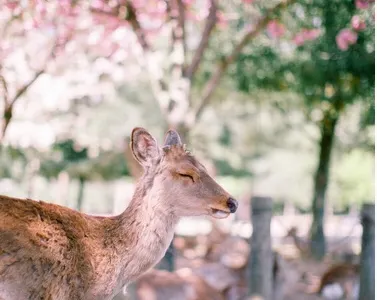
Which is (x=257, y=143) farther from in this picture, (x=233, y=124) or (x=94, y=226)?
(x=94, y=226)

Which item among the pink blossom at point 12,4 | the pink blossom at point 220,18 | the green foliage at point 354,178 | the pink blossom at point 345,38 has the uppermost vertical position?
the green foliage at point 354,178

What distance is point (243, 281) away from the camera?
566 cm

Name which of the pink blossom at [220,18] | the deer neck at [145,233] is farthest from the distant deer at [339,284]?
the deer neck at [145,233]

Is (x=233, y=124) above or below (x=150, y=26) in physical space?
above

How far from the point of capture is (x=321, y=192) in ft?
33.9

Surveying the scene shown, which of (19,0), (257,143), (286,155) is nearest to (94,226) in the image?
(19,0)

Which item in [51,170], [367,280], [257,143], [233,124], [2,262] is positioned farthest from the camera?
[257,143]

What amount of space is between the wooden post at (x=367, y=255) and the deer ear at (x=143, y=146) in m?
3.20

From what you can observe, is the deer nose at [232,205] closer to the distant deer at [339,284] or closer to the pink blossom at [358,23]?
the distant deer at [339,284]

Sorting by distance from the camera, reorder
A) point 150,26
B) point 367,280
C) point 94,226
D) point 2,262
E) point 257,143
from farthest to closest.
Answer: point 257,143
point 150,26
point 367,280
point 94,226
point 2,262

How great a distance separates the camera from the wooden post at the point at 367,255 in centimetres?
526

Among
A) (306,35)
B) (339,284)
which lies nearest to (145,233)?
(339,284)

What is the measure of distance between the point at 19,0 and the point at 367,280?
3288mm

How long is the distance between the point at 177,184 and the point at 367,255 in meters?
3.35
